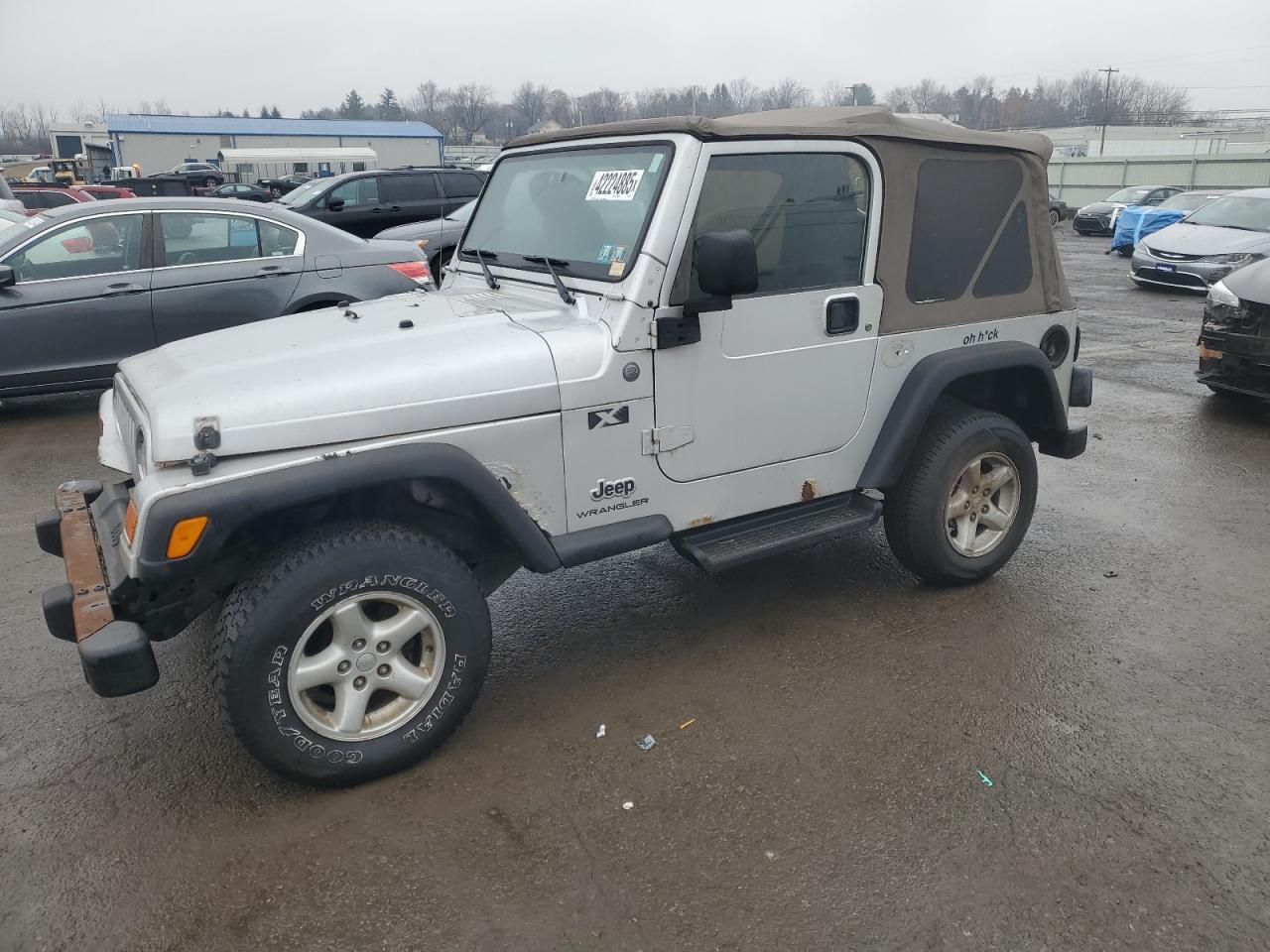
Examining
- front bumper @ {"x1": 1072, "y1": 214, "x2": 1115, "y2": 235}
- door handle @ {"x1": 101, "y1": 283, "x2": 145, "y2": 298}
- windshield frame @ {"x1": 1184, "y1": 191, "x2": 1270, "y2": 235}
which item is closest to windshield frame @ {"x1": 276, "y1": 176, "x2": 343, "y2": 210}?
door handle @ {"x1": 101, "y1": 283, "x2": 145, "y2": 298}

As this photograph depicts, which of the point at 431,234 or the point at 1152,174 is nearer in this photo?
the point at 431,234

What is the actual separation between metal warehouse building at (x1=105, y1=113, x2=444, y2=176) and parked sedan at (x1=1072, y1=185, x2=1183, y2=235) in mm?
37527

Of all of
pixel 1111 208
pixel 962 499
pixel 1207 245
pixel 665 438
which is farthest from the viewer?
pixel 1111 208

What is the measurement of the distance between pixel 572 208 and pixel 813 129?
0.97 m

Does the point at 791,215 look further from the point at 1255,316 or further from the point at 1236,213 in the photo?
the point at 1236,213

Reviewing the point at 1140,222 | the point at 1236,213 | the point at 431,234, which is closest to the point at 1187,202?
the point at 1140,222

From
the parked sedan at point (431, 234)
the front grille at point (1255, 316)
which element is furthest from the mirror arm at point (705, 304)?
the parked sedan at point (431, 234)

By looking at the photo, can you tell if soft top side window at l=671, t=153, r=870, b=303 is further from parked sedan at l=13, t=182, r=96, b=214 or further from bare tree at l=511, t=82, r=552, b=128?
bare tree at l=511, t=82, r=552, b=128

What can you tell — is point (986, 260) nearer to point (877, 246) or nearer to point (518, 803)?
point (877, 246)

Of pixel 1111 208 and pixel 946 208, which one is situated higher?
pixel 946 208

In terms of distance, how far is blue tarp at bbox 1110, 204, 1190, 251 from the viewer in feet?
62.2

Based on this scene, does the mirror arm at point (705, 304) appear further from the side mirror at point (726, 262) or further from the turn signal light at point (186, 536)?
the turn signal light at point (186, 536)

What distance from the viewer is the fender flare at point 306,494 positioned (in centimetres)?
255

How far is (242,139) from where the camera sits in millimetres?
55750
